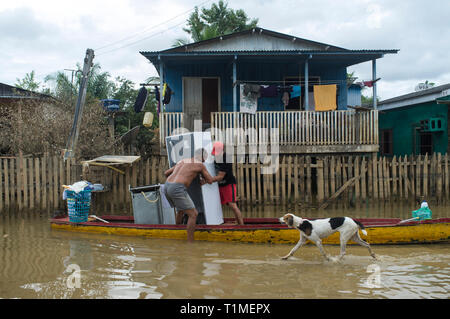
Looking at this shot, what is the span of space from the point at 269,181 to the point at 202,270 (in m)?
5.70

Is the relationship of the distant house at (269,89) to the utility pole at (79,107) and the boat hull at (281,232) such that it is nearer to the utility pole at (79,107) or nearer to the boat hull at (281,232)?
the utility pole at (79,107)

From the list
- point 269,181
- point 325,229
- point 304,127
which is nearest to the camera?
point 325,229

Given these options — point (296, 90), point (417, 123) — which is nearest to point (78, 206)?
point (296, 90)

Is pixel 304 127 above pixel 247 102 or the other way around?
the other way around

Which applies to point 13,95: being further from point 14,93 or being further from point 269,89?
point 269,89

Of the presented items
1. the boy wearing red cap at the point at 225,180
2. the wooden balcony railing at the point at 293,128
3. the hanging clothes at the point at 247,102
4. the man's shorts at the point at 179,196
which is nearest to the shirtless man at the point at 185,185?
the man's shorts at the point at 179,196

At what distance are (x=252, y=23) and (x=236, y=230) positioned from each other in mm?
26685

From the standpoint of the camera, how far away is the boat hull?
672cm

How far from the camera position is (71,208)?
26.6 ft

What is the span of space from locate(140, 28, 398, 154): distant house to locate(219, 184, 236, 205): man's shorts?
4.72m

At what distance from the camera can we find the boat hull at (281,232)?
6.72 m

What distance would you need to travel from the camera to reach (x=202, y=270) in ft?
17.7
